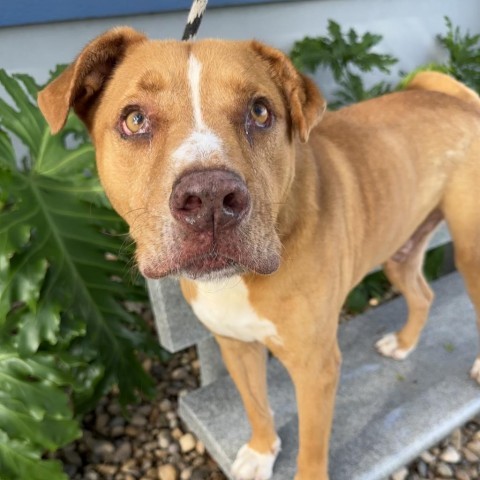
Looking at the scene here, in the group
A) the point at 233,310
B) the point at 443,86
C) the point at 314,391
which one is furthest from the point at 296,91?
the point at 443,86

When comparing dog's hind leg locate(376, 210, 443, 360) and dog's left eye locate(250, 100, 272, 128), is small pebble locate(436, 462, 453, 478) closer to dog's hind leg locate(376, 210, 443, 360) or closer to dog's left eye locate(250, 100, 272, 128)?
dog's hind leg locate(376, 210, 443, 360)

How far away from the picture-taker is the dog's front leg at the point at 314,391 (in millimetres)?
1903

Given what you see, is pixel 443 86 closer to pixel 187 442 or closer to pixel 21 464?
pixel 187 442

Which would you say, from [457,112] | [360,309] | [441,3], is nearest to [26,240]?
[457,112]

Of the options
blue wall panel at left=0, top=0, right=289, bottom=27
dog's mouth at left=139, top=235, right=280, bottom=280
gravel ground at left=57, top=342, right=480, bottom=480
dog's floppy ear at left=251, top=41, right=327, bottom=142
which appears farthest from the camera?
blue wall panel at left=0, top=0, right=289, bottom=27

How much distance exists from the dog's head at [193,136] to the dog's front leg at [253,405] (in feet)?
2.65

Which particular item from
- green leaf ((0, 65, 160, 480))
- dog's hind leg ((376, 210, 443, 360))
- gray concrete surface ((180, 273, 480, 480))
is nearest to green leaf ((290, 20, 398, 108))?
dog's hind leg ((376, 210, 443, 360))

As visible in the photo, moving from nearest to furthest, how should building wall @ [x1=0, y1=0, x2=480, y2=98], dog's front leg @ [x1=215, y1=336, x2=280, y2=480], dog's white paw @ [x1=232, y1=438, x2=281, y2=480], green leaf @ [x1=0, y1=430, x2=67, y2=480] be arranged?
1. green leaf @ [x1=0, y1=430, x2=67, y2=480]
2. dog's front leg @ [x1=215, y1=336, x2=280, y2=480]
3. dog's white paw @ [x1=232, y1=438, x2=281, y2=480]
4. building wall @ [x1=0, y1=0, x2=480, y2=98]

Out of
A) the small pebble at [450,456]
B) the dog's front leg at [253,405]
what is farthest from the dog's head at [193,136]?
the small pebble at [450,456]

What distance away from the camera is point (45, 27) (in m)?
3.18

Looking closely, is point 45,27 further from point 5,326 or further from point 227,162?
point 227,162

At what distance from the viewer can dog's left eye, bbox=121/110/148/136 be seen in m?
1.57

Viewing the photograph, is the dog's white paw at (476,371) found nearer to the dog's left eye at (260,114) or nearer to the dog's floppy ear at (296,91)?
the dog's floppy ear at (296,91)

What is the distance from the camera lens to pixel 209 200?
1272 millimetres
